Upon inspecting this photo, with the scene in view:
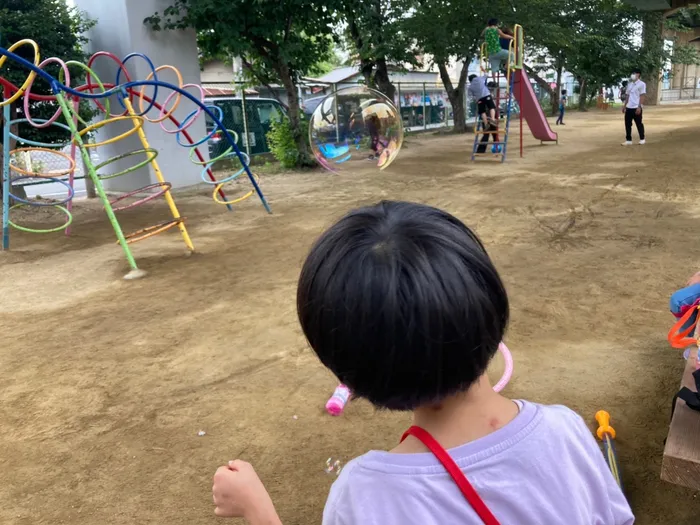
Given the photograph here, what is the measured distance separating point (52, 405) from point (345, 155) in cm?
413

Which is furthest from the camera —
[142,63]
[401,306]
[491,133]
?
[491,133]

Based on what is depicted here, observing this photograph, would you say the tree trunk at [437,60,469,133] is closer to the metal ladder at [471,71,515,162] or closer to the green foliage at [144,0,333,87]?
the metal ladder at [471,71,515,162]

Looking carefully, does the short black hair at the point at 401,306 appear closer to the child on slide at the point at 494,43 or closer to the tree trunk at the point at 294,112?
the tree trunk at the point at 294,112

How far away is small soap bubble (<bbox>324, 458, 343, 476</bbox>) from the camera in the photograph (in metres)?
2.25

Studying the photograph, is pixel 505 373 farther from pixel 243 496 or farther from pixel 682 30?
pixel 682 30

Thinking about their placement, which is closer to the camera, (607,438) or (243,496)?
(243,496)

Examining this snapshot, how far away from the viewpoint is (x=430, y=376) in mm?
776

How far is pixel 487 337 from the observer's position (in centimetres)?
81

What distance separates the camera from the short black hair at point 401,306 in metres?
0.75

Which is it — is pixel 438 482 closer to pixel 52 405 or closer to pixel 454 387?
pixel 454 387

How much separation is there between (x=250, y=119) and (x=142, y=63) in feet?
14.6

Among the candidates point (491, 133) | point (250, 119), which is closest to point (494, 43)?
point (491, 133)

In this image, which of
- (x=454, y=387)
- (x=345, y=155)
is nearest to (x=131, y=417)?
(x=454, y=387)

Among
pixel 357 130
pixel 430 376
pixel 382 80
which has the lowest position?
pixel 430 376
